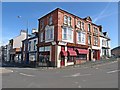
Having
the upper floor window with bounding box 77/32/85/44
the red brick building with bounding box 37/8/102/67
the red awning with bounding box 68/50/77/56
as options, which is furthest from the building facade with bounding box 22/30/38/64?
the red awning with bounding box 68/50/77/56

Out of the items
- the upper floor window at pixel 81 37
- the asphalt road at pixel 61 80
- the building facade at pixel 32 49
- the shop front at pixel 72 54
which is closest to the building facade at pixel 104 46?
the shop front at pixel 72 54

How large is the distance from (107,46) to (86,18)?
14.3 meters

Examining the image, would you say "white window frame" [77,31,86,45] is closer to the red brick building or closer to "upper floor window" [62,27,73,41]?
the red brick building

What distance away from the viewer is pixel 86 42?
3453 cm

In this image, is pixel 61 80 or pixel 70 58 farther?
pixel 70 58

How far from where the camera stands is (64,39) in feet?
94.2

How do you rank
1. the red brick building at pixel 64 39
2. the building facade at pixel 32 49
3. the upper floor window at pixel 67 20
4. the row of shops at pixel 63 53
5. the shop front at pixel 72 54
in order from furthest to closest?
A: the building facade at pixel 32 49
the upper floor window at pixel 67 20
the shop front at pixel 72 54
the red brick building at pixel 64 39
the row of shops at pixel 63 53

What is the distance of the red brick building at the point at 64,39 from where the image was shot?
27641 mm

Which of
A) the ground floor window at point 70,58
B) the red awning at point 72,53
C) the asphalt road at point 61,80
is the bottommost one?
the asphalt road at point 61,80

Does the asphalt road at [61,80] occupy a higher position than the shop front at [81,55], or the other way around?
the shop front at [81,55]

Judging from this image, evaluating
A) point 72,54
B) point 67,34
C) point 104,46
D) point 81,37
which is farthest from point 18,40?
point 72,54

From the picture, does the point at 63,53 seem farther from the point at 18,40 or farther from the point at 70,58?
the point at 18,40

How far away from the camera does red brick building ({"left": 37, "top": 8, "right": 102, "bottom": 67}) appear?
2764cm

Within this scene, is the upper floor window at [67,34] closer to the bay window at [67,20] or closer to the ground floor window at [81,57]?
the bay window at [67,20]
